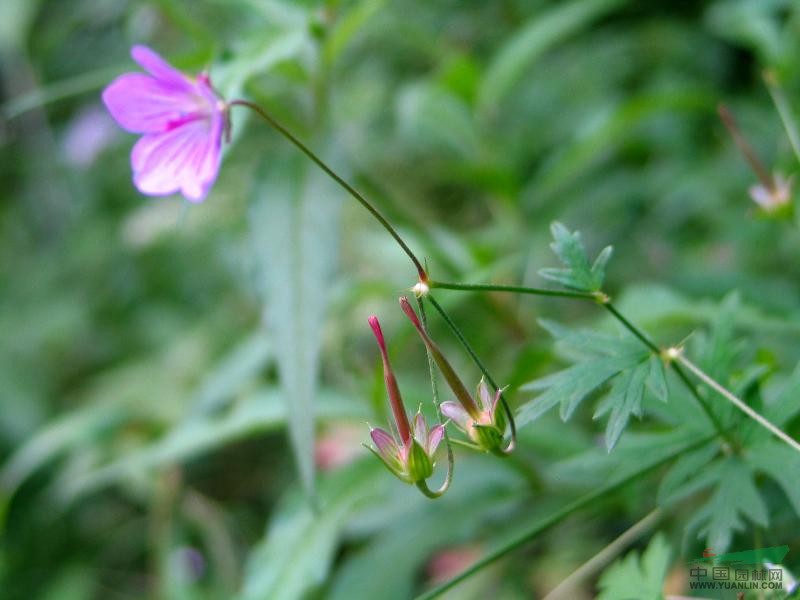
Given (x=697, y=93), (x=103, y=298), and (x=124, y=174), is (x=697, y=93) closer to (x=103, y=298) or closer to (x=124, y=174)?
(x=103, y=298)

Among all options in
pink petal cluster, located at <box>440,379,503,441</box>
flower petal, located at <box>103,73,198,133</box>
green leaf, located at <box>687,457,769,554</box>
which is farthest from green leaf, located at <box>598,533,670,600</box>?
flower petal, located at <box>103,73,198,133</box>

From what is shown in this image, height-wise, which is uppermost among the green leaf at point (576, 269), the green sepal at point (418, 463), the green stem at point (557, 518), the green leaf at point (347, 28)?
the green leaf at point (347, 28)

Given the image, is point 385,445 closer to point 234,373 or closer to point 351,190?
point 351,190

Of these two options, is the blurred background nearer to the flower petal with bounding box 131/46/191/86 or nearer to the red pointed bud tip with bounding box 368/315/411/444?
the flower petal with bounding box 131/46/191/86

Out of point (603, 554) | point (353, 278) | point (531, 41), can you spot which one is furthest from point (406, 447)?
point (353, 278)

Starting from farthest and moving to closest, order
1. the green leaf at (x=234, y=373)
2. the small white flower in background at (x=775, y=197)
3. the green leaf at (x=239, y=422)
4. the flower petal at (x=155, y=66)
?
the green leaf at (x=234, y=373), the green leaf at (x=239, y=422), the small white flower in background at (x=775, y=197), the flower petal at (x=155, y=66)

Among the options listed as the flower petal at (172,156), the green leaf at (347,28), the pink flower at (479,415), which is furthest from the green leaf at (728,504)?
the green leaf at (347,28)

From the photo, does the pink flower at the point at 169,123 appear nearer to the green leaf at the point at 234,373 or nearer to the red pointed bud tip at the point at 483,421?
the red pointed bud tip at the point at 483,421

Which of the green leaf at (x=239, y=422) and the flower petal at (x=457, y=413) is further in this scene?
the green leaf at (x=239, y=422)
